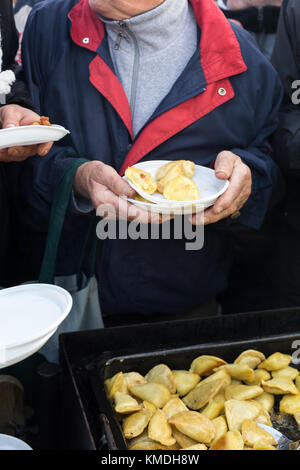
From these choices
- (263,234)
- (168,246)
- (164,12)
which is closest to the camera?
(164,12)

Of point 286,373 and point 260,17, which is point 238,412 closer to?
point 286,373

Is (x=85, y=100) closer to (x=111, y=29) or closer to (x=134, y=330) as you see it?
(x=111, y=29)

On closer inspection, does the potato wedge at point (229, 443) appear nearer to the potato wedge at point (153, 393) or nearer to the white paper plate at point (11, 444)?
the potato wedge at point (153, 393)

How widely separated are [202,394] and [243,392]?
0.36 feet

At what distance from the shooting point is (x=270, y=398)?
1312mm

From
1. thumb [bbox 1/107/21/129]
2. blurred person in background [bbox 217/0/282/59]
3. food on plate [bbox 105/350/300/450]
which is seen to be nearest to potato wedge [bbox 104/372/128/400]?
food on plate [bbox 105/350/300/450]

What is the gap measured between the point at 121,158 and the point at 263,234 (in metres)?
0.89

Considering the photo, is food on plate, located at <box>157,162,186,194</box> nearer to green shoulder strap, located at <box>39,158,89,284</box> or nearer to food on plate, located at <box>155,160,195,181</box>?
food on plate, located at <box>155,160,195,181</box>

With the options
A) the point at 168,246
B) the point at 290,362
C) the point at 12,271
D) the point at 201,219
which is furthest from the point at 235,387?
the point at 12,271

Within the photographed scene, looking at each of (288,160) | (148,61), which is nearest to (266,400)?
(288,160)

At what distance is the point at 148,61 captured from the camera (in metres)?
1.64

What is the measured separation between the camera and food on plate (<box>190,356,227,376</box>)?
4.44 ft

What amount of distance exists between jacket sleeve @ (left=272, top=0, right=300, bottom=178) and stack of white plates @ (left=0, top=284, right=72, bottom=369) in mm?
1076

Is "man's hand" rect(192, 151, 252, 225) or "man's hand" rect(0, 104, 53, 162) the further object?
"man's hand" rect(192, 151, 252, 225)
